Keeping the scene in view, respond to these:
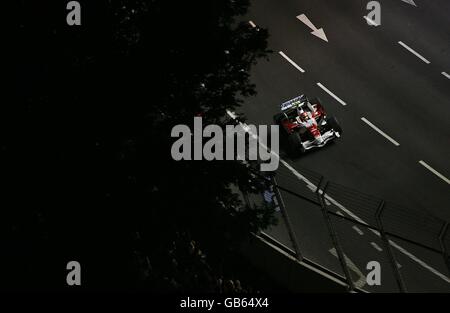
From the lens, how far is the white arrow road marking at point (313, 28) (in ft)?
71.2

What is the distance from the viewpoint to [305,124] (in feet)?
58.2

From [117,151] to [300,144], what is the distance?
8.45 meters

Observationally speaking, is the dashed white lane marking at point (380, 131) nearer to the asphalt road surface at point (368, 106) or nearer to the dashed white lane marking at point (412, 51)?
the asphalt road surface at point (368, 106)

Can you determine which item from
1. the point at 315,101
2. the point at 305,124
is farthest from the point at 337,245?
the point at 315,101

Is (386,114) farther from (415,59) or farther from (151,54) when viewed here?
(151,54)

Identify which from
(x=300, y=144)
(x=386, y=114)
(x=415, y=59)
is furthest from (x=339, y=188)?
(x=415, y=59)

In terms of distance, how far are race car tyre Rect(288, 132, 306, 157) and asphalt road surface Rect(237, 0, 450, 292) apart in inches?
11.6

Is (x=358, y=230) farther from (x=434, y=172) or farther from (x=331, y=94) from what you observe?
(x=331, y=94)

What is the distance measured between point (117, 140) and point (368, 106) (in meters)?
10.9

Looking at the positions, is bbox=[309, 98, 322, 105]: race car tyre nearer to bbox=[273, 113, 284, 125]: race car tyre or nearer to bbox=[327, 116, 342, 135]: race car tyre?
bbox=[327, 116, 342, 135]: race car tyre

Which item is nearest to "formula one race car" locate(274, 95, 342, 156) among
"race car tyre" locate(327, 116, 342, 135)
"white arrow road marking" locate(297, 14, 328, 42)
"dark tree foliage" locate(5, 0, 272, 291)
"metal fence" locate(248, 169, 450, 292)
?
"race car tyre" locate(327, 116, 342, 135)

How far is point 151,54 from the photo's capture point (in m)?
9.98

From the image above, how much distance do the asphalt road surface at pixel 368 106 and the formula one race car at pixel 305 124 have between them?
38cm

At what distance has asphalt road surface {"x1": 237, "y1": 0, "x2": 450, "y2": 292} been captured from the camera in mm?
14914
